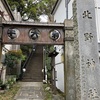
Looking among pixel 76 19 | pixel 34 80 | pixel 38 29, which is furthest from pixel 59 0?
pixel 34 80

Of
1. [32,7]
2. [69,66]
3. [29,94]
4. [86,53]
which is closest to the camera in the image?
[86,53]

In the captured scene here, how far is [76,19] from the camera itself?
17.2 ft

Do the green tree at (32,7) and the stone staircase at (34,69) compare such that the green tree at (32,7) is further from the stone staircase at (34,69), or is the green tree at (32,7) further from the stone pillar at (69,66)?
the stone pillar at (69,66)

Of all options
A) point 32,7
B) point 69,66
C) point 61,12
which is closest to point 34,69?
point 32,7

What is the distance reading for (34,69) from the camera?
Result: 21078 millimetres

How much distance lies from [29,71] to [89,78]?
16576 mm

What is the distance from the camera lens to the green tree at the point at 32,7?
22.3 meters

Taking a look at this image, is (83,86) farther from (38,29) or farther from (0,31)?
(0,31)

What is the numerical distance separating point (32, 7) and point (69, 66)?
1783 cm

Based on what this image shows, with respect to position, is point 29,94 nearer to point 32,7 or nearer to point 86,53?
point 86,53

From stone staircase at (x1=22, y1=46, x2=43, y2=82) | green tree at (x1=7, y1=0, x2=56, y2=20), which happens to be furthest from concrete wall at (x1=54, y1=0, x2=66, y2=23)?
green tree at (x1=7, y1=0, x2=56, y2=20)

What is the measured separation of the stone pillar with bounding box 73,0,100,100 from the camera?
185 inches

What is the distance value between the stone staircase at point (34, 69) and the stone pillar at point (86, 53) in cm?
1402

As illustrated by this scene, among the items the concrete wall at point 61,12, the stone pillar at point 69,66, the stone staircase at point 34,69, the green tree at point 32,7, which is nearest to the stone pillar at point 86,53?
the stone pillar at point 69,66
